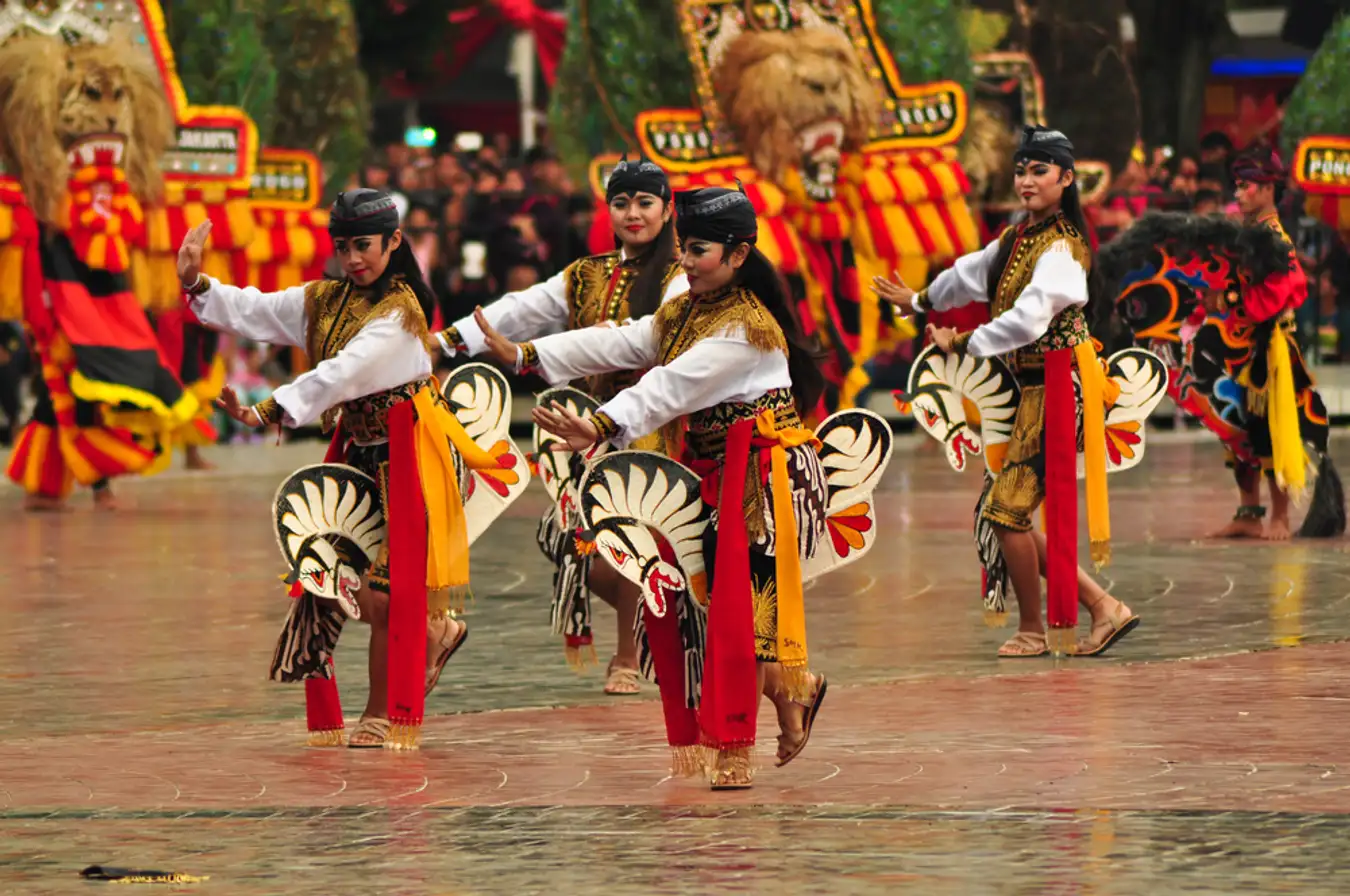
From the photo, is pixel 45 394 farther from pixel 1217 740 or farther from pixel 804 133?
pixel 1217 740

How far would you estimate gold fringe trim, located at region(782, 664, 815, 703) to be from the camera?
7734 mm

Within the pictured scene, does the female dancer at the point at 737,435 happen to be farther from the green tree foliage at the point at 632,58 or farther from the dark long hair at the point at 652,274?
the green tree foliage at the point at 632,58

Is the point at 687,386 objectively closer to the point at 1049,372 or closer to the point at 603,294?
the point at 603,294

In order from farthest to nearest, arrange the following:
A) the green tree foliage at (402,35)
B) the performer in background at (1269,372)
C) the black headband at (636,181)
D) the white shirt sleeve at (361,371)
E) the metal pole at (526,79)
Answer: the metal pole at (526,79)
the green tree foliage at (402,35)
the performer in background at (1269,372)
the black headband at (636,181)
the white shirt sleeve at (361,371)

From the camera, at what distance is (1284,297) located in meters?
14.0

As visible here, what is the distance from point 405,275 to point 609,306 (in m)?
1.10

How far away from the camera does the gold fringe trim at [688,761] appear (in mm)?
7672

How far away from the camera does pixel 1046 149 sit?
995cm

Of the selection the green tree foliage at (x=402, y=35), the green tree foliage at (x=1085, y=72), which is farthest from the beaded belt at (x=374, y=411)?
the green tree foliage at (x=402, y=35)

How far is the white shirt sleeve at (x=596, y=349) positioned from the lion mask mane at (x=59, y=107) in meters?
8.71

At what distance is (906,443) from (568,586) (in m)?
11.6

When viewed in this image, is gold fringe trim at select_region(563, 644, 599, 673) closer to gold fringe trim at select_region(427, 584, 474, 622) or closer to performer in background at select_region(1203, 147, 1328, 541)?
gold fringe trim at select_region(427, 584, 474, 622)

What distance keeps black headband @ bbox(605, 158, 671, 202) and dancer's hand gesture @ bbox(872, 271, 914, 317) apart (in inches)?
32.3

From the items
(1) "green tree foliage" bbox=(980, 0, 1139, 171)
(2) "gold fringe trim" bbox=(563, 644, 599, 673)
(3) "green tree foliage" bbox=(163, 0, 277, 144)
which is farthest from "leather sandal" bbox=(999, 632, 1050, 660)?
(1) "green tree foliage" bbox=(980, 0, 1139, 171)
